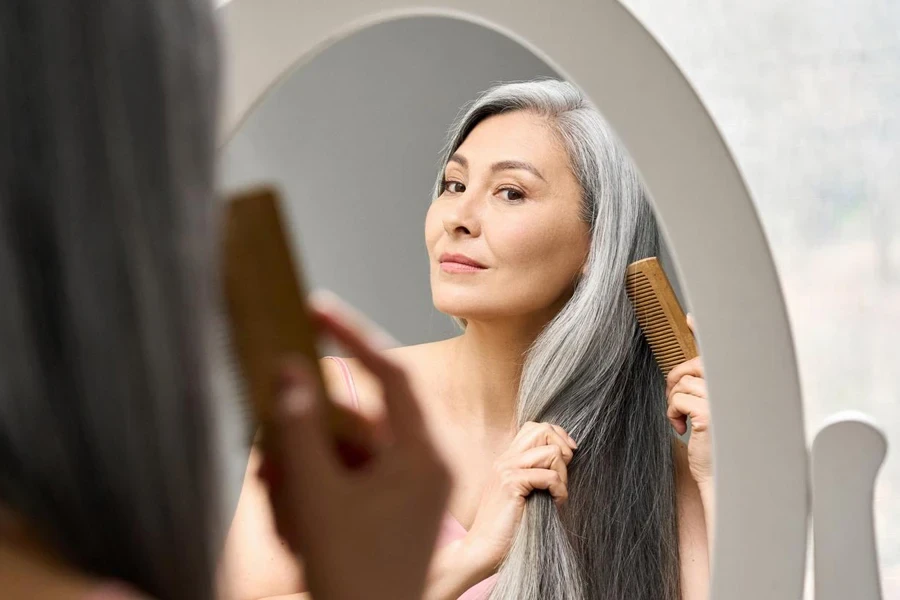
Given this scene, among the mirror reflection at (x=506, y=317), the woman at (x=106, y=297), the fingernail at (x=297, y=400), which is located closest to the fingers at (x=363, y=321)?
the mirror reflection at (x=506, y=317)

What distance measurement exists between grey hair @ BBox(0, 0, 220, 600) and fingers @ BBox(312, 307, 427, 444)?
0.41 ft

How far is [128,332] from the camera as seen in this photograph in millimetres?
260

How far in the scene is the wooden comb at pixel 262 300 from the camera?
403mm

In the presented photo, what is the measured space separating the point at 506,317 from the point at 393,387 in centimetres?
11

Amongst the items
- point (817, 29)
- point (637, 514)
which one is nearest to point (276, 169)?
point (637, 514)

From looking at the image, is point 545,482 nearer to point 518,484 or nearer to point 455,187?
point 518,484

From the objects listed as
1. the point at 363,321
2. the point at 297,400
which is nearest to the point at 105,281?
the point at 297,400

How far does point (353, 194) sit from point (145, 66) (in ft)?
0.82

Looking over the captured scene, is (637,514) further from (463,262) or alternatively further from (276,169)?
(276,169)

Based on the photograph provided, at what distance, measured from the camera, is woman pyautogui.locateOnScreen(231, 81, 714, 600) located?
488mm

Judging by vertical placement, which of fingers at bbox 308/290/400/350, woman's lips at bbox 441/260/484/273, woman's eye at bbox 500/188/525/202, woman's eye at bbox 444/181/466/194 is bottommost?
fingers at bbox 308/290/400/350

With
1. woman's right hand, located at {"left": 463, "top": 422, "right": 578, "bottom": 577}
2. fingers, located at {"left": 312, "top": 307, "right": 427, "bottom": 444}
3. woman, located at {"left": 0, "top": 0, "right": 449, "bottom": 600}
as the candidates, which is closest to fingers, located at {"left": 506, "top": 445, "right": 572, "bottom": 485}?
woman's right hand, located at {"left": 463, "top": 422, "right": 578, "bottom": 577}

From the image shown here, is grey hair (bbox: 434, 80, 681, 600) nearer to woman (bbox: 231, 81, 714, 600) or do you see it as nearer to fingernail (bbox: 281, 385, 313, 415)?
woman (bbox: 231, 81, 714, 600)

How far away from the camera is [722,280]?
46cm
